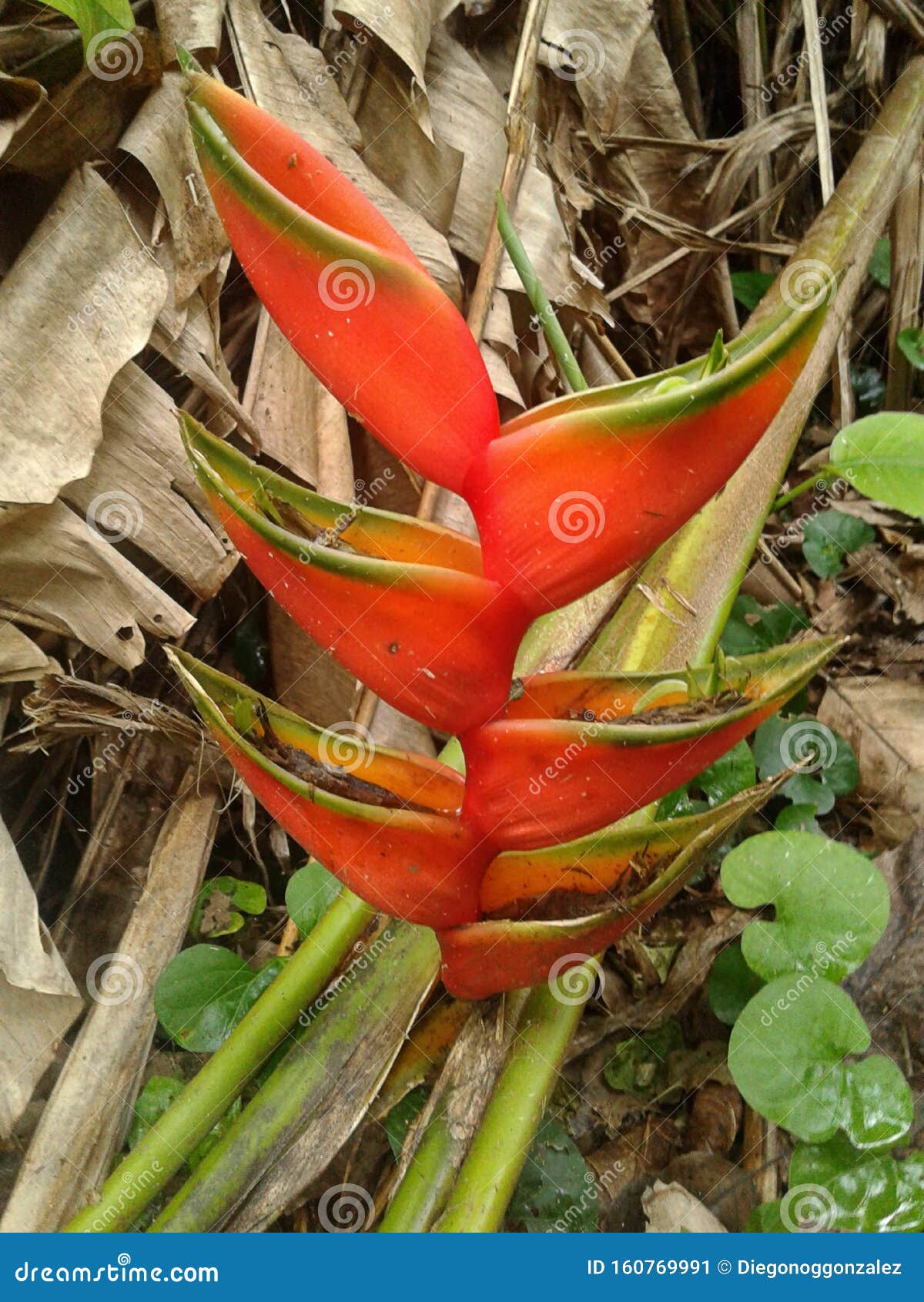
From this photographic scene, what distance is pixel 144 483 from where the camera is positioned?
3.31ft

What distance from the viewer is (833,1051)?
2.61 ft

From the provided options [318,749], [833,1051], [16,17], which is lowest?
[833,1051]

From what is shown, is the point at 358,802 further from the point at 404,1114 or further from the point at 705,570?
the point at 705,570

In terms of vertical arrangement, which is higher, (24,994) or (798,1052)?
(24,994)

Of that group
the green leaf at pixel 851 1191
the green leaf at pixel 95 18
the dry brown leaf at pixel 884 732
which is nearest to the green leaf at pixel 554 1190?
the green leaf at pixel 851 1191

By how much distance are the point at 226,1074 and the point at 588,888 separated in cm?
37

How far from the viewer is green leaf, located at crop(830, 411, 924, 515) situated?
1049 millimetres

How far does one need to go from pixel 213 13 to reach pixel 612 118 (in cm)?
54

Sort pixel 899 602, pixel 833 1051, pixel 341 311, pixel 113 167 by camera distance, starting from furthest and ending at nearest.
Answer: pixel 899 602, pixel 113 167, pixel 833 1051, pixel 341 311

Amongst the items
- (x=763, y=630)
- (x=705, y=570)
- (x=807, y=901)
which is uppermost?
(x=705, y=570)

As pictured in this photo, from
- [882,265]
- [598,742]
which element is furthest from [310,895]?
[882,265]

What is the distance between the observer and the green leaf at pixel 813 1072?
2.55 ft

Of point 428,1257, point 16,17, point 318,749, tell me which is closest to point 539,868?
point 318,749

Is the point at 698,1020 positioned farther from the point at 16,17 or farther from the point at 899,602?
the point at 16,17
